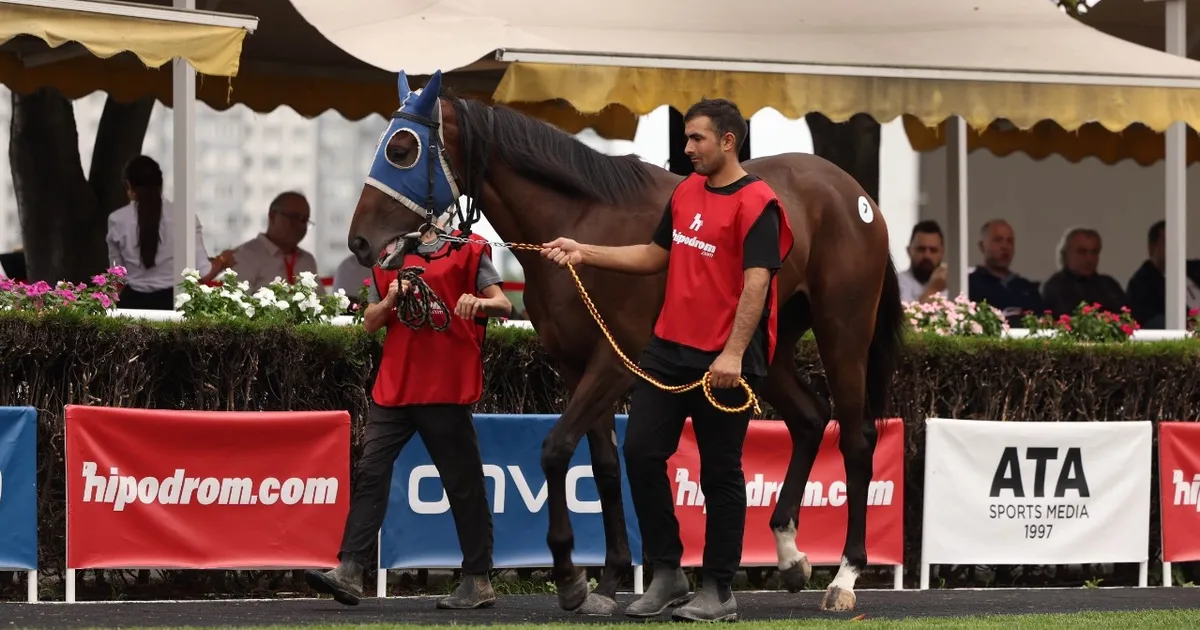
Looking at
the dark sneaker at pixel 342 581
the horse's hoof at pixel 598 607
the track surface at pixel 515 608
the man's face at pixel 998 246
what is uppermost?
the man's face at pixel 998 246

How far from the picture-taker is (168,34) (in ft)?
32.9

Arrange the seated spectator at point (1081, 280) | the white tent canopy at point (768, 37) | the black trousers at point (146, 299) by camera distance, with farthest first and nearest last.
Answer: the seated spectator at point (1081, 280) → the black trousers at point (146, 299) → the white tent canopy at point (768, 37)

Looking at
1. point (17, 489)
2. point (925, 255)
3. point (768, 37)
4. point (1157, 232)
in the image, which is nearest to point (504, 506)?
point (17, 489)

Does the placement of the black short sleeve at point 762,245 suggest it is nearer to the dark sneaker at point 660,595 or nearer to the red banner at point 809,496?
the dark sneaker at point 660,595

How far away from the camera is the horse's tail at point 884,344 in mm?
9484

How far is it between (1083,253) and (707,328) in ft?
29.4

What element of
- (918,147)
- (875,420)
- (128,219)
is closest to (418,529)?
(875,420)

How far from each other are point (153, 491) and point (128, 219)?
3497 millimetres

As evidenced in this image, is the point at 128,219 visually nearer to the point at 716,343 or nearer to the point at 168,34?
the point at 168,34

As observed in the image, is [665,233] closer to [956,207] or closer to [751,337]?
[751,337]

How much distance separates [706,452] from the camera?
754 centimetres

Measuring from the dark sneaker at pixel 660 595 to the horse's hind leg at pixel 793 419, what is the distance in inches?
42.7

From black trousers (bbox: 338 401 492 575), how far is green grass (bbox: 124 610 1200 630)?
0.89 meters

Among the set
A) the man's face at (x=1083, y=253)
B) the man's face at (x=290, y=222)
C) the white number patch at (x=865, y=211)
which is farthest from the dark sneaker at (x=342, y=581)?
the man's face at (x=1083, y=253)
